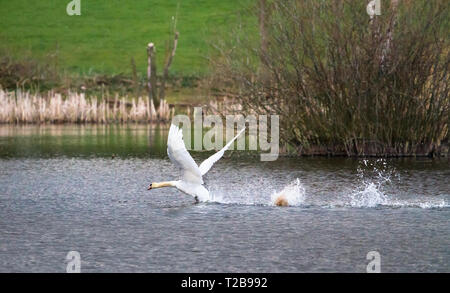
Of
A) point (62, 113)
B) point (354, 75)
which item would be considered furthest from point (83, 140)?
point (354, 75)

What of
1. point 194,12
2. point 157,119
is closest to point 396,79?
point 157,119

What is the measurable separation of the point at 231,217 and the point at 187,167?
51.4 inches

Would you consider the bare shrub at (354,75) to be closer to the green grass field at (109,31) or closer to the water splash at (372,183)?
the water splash at (372,183)

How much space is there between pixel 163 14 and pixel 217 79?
42314mm

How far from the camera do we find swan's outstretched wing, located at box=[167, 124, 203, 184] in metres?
14.9

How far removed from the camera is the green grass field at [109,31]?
5822 centimetres

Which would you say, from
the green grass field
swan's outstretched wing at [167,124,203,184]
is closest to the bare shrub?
swan's outstretched wing at [167,124,203,184]

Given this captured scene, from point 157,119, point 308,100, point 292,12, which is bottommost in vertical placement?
point 157,119

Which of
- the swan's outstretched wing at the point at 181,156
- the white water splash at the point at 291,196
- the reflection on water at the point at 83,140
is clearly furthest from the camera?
the reflection on water at the point at 83,140

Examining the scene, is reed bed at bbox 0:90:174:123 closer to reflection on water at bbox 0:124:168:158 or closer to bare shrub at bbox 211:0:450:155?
reflection on water at bbox 0:124:168:158

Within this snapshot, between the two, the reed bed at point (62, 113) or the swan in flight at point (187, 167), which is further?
the reed bed at point (62, 113)

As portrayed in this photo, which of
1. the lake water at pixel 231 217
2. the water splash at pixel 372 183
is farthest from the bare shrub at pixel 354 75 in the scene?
the water splash at pixel 372 183
